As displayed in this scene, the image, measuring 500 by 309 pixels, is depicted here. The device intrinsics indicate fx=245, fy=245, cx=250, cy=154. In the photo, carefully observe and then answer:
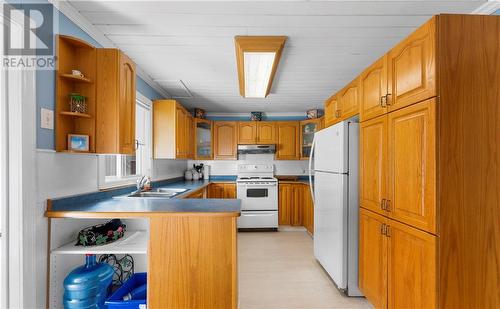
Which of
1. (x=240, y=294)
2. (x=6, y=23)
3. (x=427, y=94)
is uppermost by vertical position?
(x=6, y=23)

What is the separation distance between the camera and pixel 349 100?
237 centimetres

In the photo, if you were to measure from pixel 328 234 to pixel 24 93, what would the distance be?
2.67 m

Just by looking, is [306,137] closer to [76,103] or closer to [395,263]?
[395,263]

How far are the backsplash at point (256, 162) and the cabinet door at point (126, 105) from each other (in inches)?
126

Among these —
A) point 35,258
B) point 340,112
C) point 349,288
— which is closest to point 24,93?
point 35,258

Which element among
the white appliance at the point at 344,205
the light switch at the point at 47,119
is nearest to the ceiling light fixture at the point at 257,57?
the white appliance at the point at 344,205

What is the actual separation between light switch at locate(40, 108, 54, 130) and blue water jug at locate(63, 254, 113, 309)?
0.90 metres

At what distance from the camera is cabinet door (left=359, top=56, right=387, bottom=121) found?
5.93 feet

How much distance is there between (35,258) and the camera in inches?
57.6

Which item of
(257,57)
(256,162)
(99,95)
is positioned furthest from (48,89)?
(256,162)

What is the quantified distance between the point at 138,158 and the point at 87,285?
1.80 m

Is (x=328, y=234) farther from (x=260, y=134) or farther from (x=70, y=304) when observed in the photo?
(x=260, y=134)

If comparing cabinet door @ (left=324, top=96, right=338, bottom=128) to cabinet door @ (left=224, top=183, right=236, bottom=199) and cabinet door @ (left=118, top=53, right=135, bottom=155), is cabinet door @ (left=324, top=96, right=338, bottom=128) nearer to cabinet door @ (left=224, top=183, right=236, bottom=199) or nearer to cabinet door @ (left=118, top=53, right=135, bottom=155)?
cabinet door @ (left=118, top=53, right=135, bottom=155)

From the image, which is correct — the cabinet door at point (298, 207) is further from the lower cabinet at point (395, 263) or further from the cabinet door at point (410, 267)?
the cabinet door at point (410, 267)
